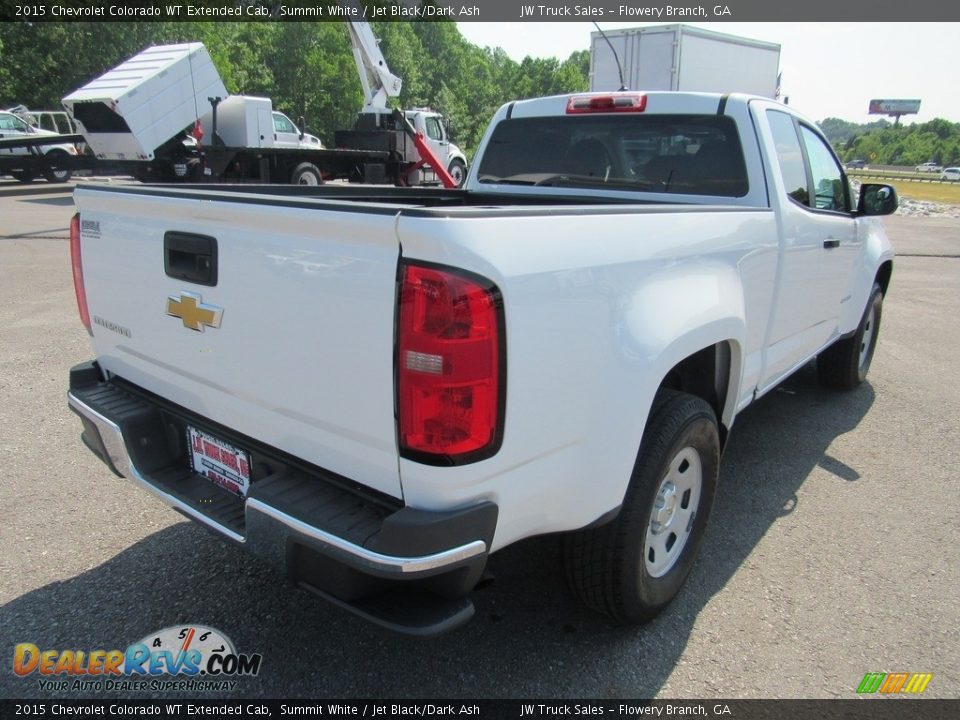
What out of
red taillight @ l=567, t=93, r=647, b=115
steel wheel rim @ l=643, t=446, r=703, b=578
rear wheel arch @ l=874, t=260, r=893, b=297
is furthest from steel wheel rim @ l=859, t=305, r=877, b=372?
steel wheel rim @ l=643, t=446, r=703, b=578

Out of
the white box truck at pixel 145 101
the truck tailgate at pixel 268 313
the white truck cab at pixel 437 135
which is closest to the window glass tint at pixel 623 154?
the truck tailgate at pixel 268 313

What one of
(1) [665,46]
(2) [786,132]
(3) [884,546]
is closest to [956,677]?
(3) [884,546]

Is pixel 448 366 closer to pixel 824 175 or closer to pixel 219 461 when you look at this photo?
pixel 219 461

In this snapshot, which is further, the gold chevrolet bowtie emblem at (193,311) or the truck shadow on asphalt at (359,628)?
the truck shadow on asphalt at (359,628)

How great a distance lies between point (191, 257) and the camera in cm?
222

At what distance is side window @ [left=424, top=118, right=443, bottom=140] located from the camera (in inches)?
839

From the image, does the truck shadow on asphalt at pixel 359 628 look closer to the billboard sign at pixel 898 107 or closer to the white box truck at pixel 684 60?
the white box truck at pixel 684 60

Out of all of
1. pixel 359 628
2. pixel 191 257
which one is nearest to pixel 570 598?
pixel 359 628

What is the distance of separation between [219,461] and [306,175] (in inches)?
653

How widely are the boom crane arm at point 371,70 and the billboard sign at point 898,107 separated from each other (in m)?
165

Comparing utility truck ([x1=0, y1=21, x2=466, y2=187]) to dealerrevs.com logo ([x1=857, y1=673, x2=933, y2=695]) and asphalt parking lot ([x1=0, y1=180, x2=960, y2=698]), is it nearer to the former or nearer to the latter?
asphalt parking lot ([x1=0, y1=180, x2=960, y2=698])

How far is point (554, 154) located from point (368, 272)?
2.70 m

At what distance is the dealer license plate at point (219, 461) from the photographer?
229 cm

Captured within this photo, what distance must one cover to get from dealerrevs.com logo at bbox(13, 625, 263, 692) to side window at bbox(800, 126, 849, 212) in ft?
12.2
